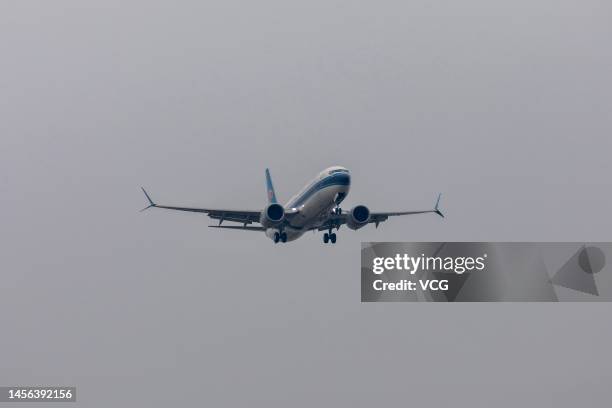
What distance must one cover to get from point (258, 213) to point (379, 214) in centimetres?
1107

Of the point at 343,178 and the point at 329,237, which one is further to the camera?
the point at 329,237

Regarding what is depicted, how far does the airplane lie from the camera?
10781 centimetres

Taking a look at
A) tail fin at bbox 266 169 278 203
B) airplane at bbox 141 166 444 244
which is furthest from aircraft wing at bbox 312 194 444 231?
tail fin at bbox 266 169 278 203

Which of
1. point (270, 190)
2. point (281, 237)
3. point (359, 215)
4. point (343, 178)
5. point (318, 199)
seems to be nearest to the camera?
point (343, 178)

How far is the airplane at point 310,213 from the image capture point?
354ft

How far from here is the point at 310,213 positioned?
109562 millimetres

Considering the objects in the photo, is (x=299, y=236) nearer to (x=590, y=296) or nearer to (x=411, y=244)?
(x=411, y=244)

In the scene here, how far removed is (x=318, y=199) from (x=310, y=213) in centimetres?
186

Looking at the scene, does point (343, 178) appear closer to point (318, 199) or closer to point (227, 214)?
point (318, 199)

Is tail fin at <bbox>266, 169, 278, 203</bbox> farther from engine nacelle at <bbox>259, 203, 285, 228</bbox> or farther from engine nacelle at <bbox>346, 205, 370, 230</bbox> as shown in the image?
engine nacelle at <bbox>259, 203, 285, 228</bbox>

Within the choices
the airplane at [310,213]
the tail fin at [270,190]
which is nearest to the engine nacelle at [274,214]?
the airplane at [310,213]

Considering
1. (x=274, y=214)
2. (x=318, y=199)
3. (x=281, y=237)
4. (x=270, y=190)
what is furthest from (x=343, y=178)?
(x=270, y=190)

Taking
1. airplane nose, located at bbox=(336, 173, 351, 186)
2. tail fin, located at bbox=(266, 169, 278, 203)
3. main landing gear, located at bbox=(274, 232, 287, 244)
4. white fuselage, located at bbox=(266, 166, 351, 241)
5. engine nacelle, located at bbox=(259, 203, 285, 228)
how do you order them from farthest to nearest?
tail fin, located at bbox=(266, 169, 278, 203) < main landing gear, located at bbox=(274, 232, 287, 244) < engine nacelle, located at bbox=(259, 203, 285, 228) < white fuselage, located at bbox=(266, 166, 351, 241) < airplane nose, located at bbox=(336, 173, 351, 186)

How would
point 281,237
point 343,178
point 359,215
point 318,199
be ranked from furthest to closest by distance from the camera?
point 281,237
point 359,215
point 318,199
point 343,178
